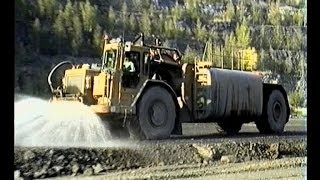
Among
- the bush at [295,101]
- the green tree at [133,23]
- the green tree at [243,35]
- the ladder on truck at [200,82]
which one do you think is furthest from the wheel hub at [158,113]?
the bush at [295,101]

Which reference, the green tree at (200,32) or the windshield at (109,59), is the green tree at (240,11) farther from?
the windshield at (109,59)

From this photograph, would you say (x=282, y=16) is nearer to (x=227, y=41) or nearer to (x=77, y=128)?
(x=227, y=41)

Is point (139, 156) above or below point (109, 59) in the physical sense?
below

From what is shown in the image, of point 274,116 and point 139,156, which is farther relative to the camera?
point 274,116

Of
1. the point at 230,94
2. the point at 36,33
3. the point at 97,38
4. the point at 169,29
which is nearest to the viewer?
the point at 36,33

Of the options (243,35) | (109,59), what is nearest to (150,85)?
(109,59)

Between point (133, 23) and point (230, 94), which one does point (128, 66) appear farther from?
point (230, 94)

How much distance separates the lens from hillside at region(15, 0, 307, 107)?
74.3 inches

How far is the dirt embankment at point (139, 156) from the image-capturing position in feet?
6.09

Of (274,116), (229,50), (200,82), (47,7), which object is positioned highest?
(47,7)

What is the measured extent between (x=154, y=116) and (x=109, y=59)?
0.23 meters

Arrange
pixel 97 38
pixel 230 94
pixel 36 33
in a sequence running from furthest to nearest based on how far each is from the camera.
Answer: pixel 230 94
pixel 97 38
pixel 36 33

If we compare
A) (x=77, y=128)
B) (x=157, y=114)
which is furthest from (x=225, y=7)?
(x=77, y=128)

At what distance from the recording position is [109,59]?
2.02 metres
